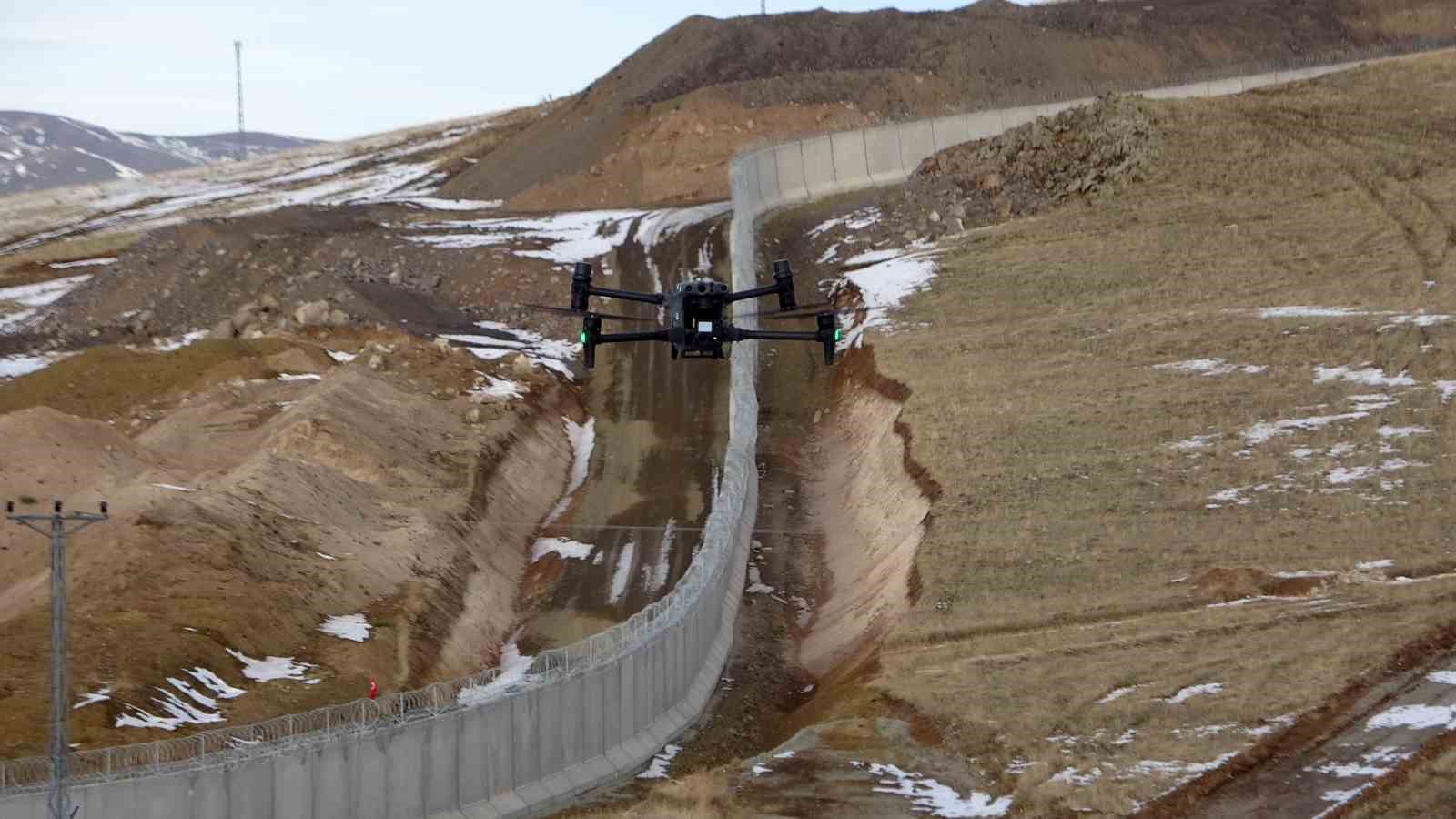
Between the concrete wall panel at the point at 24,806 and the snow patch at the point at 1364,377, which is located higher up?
the snow patch at the point at 1364,377

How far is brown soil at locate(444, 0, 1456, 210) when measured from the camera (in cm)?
10000

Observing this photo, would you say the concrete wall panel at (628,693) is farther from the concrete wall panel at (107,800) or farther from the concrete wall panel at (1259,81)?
the concrete wall panel at (1259,81)

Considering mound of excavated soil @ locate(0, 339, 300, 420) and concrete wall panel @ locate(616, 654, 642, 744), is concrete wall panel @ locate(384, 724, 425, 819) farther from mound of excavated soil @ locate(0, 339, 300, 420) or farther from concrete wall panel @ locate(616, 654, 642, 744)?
mound of excavated soil @ locate(0, 339, 300, 420)

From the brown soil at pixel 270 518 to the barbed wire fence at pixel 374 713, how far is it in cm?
203

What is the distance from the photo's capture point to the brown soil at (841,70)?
328 feet

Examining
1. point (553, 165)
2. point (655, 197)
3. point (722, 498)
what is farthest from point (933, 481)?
point (553, 165)

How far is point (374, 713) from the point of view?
1216 inches

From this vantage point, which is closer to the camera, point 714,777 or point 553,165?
point 714,777

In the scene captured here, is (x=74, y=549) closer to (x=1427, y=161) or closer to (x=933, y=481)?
(x=933, y=481)

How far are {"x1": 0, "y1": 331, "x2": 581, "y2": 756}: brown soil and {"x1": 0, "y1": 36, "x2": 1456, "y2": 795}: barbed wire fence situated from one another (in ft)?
6.66

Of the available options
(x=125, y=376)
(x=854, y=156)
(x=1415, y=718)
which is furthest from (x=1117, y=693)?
(x=854, y=156)

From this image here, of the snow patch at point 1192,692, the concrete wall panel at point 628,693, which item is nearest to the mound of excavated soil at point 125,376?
the concrete wall panel at point 628,693

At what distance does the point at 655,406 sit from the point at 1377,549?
28.5 metres

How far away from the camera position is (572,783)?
34.1m
